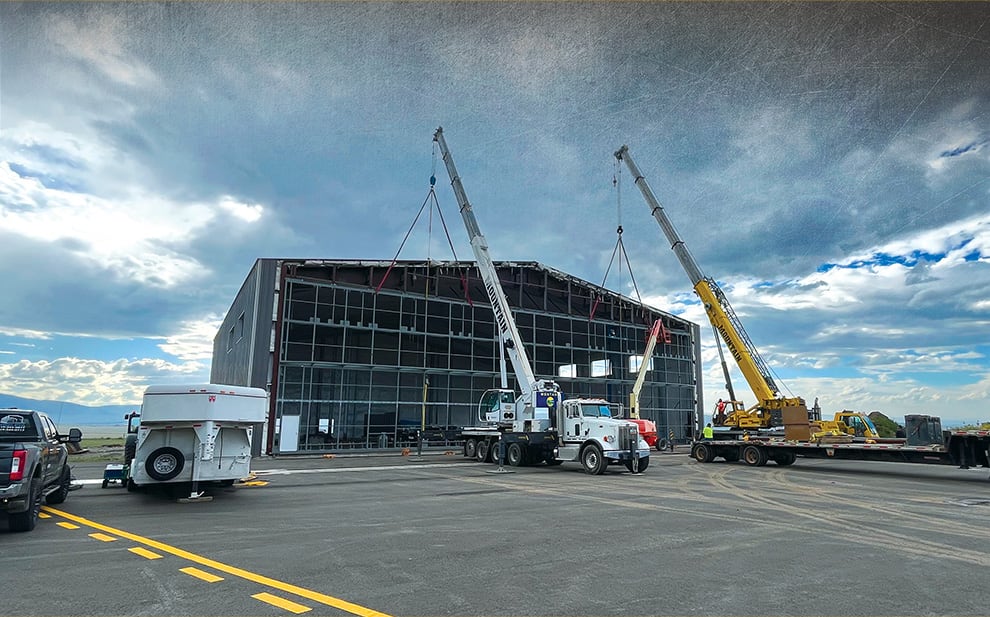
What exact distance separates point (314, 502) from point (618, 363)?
3041cm

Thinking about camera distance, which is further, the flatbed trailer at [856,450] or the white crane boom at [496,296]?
the white crane boom at [496,296]

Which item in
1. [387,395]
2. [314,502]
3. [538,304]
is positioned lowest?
[314,502]

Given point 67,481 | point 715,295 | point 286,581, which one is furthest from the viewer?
point 715,295

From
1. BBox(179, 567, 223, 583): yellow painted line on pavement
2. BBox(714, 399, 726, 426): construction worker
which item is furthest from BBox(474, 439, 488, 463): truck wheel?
BBox(179, 567, 223, 583): yellow painted line on pavement

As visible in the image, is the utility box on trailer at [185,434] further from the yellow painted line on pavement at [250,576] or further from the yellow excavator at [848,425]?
the yellow excavator at [848,425]

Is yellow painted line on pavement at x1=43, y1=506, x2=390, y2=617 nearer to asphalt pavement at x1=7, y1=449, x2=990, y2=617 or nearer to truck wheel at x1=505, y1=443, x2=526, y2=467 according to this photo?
asphalt pavement at x1=7, y1=449, x2=990, y2=617

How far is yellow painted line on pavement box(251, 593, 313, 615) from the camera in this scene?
499cm

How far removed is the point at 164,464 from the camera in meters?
11.6

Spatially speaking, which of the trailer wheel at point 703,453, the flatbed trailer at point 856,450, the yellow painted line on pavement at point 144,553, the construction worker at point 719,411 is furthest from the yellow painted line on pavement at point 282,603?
the construction worker at point 719,411

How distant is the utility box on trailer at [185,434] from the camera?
455 inches

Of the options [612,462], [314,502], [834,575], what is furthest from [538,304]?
[834,575]

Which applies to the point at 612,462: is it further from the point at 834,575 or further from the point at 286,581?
the point at 286,581

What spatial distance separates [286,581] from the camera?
231 inches

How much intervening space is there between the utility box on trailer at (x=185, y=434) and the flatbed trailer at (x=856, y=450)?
19.4m
